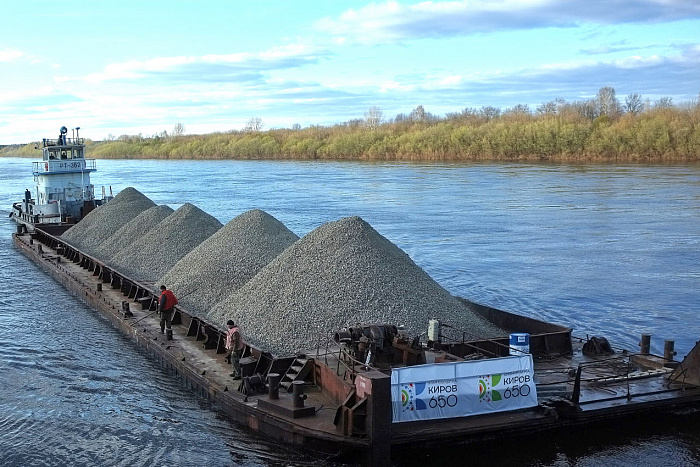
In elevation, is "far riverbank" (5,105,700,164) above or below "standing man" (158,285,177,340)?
above

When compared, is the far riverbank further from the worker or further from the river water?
the worker

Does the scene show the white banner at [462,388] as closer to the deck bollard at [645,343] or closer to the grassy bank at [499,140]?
the deck bollard at [645,343]

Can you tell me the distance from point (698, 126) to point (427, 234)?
48220 mm

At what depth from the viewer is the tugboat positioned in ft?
118

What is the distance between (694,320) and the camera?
1908 centimetres

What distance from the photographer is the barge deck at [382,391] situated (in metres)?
10.0

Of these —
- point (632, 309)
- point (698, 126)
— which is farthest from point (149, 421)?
point (698, 126)

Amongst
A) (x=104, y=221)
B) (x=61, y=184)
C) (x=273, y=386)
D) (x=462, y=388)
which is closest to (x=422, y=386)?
(x=462, y=388)

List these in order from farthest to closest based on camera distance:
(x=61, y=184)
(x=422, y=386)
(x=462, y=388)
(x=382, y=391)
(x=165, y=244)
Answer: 1. (x=61, y=184)
2. (x=165, y=244)
3. (x=462, y=388)
4. (x=422, y=386)
5. (x=382, y=391)

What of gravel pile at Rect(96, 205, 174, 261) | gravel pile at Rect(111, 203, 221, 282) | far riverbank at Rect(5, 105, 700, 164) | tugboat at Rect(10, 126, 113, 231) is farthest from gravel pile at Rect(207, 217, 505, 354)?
far riverbank at Rect(5, 105, 700, 164)

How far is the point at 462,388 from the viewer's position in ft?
34.7

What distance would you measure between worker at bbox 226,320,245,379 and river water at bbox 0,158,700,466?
80 cm

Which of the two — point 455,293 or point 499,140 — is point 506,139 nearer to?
point 499,140

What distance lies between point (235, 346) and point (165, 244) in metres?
10.9
